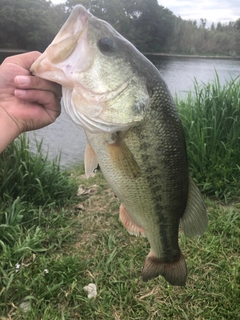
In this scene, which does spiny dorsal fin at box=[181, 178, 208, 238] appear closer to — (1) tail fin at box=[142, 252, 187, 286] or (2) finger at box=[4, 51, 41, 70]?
(1) tail fin at box=[142, 252, 187, 286]

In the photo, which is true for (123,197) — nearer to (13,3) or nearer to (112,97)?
(112,97)

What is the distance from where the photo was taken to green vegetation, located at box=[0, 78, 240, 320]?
2557 mm

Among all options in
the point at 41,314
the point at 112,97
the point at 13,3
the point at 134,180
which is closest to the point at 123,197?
the point at 134,180

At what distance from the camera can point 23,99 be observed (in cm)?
166

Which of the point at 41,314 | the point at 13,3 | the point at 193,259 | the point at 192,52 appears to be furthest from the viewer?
the point at 192,52

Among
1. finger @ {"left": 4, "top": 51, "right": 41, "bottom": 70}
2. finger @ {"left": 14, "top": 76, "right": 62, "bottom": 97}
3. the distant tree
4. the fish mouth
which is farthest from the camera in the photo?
the distant tree

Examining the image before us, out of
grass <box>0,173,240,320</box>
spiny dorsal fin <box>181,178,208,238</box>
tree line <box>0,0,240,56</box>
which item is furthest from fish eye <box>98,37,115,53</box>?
tree line <box>0,0,240,56</box>

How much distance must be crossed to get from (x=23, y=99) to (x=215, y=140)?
3009 millimetres

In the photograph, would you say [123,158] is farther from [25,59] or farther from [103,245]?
[103,245]

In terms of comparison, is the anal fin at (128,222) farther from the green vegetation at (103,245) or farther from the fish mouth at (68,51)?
the green vegetation at (103,245)

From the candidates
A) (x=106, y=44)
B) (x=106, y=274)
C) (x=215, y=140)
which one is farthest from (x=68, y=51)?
(x=215, y=140)

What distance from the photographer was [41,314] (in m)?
2.47

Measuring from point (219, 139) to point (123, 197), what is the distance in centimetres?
306

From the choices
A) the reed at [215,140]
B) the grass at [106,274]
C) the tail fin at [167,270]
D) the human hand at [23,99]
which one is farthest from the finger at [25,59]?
the reed at [215,140]
